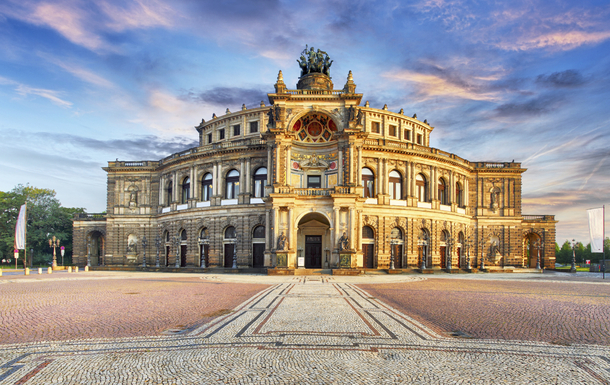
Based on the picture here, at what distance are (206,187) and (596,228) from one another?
148 ft

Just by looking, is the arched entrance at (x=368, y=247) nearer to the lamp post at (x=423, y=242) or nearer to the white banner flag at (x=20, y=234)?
the lamp post at (x=423, y=242)

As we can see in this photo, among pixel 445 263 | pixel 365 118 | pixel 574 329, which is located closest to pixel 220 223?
pixel 365 118

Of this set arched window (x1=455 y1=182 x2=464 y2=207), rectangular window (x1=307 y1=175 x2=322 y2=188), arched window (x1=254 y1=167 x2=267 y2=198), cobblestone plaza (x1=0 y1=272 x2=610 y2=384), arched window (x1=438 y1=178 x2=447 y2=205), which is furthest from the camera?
arched window (x1=455 y1=182 x2=464 y2=207)

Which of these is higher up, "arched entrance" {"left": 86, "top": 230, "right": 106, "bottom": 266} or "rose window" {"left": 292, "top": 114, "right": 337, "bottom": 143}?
"rose window" {"left": 292, "top": 114, "right": 337, "bottom": 143}

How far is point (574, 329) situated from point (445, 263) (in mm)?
39770

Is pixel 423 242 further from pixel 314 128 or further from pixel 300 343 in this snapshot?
pixel 300 343

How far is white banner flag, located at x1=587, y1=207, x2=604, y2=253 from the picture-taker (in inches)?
1598

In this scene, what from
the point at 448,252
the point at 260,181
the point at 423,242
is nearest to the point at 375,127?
the point at 423,242

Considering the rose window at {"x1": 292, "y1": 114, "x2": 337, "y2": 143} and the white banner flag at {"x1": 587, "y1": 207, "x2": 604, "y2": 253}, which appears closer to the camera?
the white banner flag at {"x1": 587, "y1": 207, "x2": 604, "y2": 253}

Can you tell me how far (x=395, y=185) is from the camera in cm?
4766

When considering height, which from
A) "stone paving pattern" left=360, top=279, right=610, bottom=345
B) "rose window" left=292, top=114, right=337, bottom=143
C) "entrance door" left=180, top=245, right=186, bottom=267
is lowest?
"entrance door" left=180, top=245, right=186, bottom=267

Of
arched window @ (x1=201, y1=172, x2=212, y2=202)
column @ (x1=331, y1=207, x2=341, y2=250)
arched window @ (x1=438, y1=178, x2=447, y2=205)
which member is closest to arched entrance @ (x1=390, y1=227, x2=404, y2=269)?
arched window @ (x1=438, y1=178, x2=447, y2=205)

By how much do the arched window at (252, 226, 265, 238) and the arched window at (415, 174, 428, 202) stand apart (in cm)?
1972

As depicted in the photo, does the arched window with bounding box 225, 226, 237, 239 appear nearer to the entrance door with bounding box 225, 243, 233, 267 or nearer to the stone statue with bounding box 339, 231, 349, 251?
the entrance door with bounding box 225, 243, 233, 267
